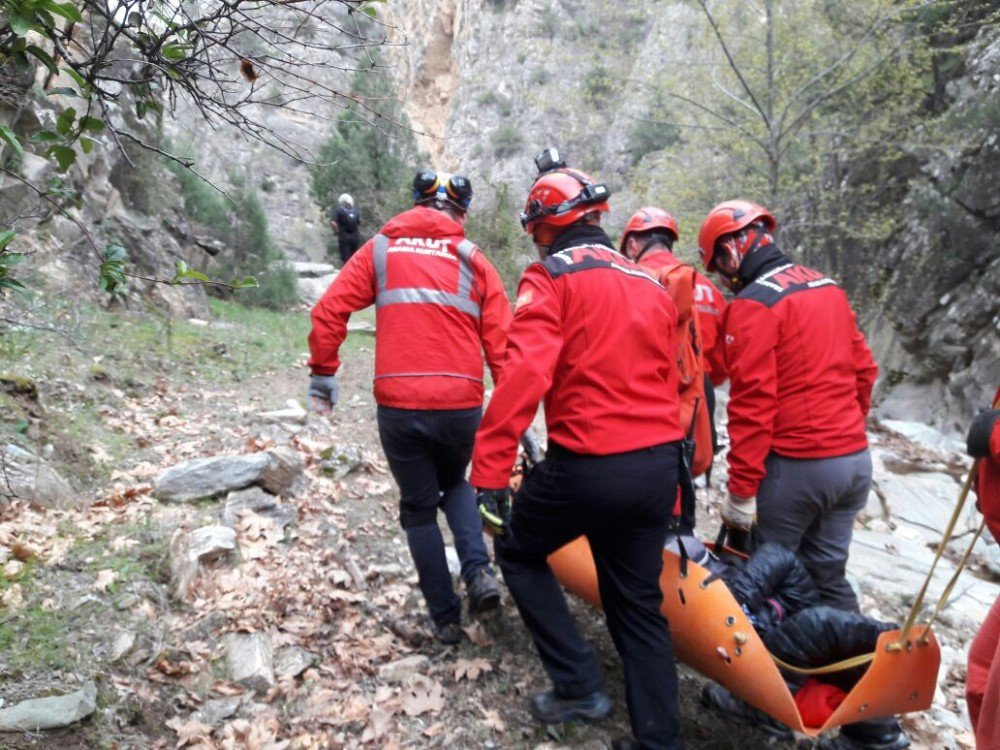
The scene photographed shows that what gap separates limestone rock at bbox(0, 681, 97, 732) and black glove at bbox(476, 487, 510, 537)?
5.35ft

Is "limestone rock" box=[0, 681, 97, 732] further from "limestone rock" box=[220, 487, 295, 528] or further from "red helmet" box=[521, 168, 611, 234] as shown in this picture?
"red helmet" box=[521, 168, 611, 234]

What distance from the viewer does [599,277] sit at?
2549 millimetres

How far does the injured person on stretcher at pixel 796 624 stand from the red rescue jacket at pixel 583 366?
0.60m

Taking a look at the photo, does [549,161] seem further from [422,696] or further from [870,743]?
[870,743]

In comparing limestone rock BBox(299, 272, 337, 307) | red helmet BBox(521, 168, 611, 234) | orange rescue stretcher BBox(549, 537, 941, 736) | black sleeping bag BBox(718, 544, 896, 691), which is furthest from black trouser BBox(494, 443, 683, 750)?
limestone rock BBox(299, 272, 337, 307)

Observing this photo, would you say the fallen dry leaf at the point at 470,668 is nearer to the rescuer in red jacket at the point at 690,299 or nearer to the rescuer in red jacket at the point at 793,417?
the rescuer in red jacket at the point at 793,417

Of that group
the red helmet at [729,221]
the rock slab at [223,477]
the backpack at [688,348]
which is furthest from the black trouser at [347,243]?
the backpack at [688,348]

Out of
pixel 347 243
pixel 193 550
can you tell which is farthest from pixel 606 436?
pixel 347 243

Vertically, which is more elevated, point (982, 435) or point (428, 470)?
point (982, 435)

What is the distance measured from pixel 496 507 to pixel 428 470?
28.6 inches

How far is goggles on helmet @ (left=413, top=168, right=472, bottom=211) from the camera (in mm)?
3416

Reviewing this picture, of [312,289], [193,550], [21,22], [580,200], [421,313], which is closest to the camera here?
[21,22]

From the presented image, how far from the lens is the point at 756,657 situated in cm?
245

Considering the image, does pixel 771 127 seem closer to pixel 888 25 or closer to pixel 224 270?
pixel 888 25
